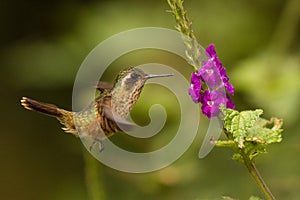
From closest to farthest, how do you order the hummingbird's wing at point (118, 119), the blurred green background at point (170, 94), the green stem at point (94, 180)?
1. the hummingbird's wing at point (118, 119)
2. the green stem at point (94, 180)
3. the blurred green background at point (170, 94)

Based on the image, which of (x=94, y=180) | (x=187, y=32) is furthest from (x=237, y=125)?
(x=94, y=180)

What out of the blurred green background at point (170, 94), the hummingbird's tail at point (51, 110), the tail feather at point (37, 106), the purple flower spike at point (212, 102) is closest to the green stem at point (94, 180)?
the blurred green background at point (170, 94)

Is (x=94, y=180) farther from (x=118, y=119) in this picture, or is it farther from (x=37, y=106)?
(x=118, y=119)

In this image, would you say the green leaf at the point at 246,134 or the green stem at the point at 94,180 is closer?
the green leaf at the point at 246,134

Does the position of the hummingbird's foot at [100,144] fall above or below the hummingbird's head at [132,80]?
below

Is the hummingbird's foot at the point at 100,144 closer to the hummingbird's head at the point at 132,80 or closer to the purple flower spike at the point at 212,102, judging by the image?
the hummingbird's head at the point at 132,80

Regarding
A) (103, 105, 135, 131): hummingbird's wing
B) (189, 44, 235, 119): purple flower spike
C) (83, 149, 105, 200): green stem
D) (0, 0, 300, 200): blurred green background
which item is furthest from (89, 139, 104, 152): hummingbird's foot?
(0, 0, 300, 200): blurred green background

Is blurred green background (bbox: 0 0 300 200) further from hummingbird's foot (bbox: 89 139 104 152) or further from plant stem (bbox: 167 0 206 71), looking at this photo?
plant stem (bbox: 167 0 206 71)
